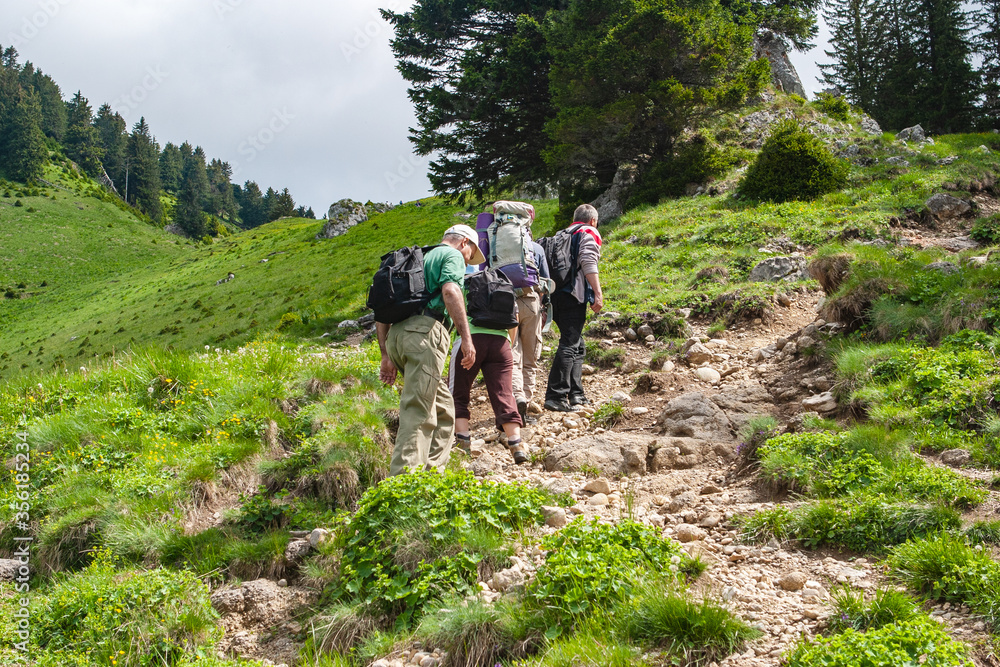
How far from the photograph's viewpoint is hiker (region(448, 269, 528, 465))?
5914 mm

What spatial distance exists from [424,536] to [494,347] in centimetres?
228

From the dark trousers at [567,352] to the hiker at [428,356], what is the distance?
246 centimetres

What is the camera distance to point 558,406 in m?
7.48

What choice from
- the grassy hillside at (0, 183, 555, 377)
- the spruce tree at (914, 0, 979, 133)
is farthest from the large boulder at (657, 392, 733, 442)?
the spruce tree at (914, 0, 979, 133)

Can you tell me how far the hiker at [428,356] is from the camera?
5.08 m

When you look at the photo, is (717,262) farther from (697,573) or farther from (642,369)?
(697,573)

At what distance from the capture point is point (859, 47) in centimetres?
4009

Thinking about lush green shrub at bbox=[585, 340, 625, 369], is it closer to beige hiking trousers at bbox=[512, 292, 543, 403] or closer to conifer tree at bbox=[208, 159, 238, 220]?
beige hiking trousers at bbox=[512, 292, 543, 403]

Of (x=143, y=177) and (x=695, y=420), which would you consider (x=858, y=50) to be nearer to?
(x=695, y=420)

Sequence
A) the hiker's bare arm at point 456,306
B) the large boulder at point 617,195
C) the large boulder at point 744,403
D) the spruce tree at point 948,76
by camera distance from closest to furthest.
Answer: the hiker's bare arm at point 456,306 → the large boulder at point 744,403 → the large boulder at point 617,195 → the spruce tree at point 948,76

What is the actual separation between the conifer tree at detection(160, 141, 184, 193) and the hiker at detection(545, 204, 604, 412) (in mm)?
117907

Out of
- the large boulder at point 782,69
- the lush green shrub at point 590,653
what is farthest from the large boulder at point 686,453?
the large boulder at point 782,69

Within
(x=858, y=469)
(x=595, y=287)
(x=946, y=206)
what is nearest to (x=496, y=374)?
(x=595, y=287)

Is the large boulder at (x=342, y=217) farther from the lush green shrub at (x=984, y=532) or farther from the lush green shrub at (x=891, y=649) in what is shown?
the lush green shrub at (x=891, y=649)
